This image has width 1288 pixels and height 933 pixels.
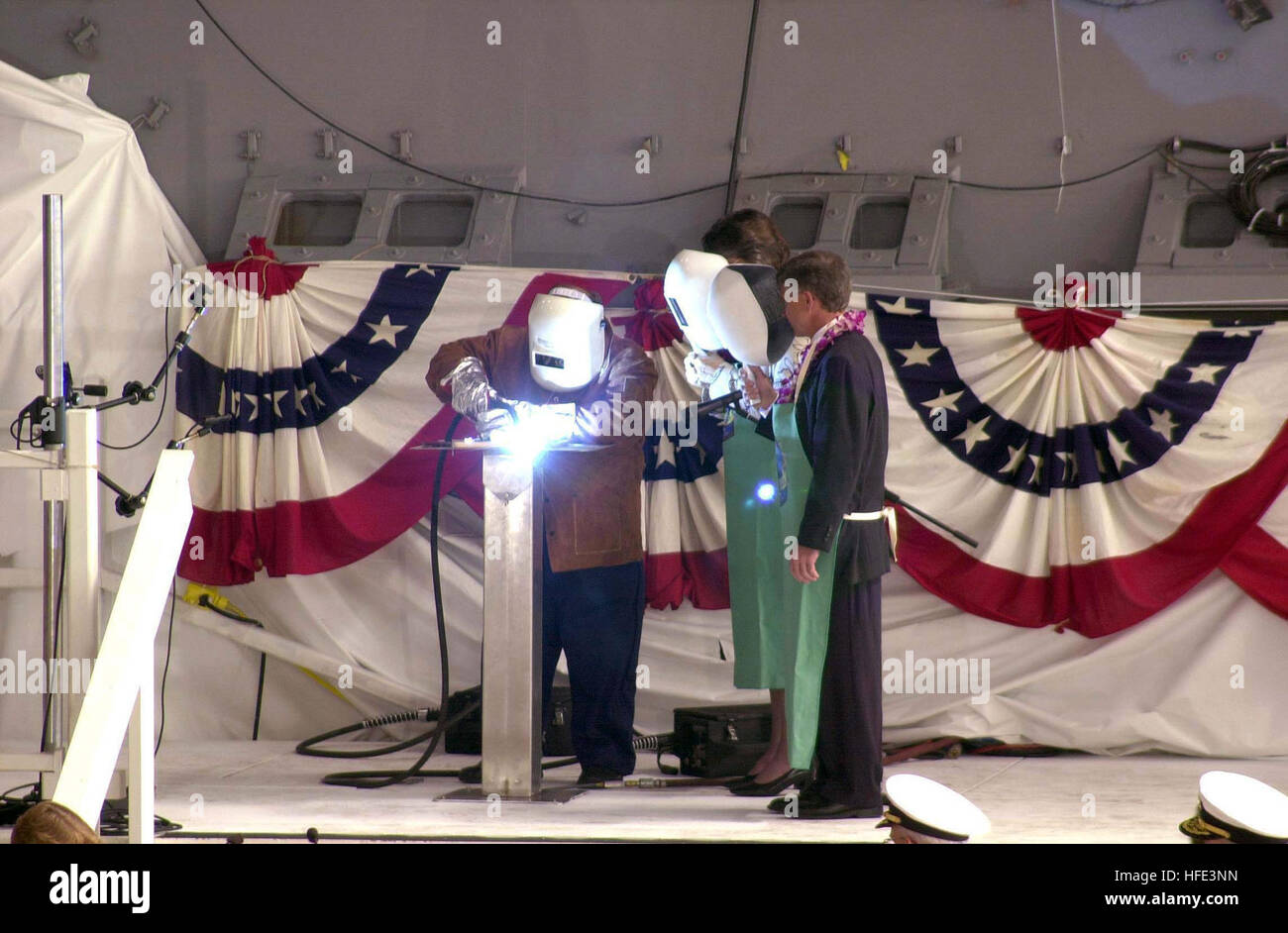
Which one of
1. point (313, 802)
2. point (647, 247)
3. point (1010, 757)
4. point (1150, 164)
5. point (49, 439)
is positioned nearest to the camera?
point (49, 439)

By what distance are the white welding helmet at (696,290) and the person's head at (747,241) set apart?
12 centimetres

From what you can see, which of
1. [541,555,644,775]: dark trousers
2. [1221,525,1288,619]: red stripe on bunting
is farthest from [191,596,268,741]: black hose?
[1221,525,1288,619]: red stripe on bunting

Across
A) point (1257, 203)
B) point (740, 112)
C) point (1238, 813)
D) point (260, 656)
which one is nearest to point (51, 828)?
point (1238, 813)

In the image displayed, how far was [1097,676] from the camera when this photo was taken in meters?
4.70

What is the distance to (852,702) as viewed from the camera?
3.52m

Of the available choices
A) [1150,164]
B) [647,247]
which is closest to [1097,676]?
[1150,164]

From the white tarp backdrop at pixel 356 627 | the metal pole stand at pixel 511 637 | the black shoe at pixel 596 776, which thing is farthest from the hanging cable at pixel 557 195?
the black shoe at pixel 596 776

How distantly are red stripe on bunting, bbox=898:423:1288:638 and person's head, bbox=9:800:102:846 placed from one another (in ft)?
11.4

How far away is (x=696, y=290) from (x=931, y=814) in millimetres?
2129

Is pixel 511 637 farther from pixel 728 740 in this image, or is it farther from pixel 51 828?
pixel 51 828

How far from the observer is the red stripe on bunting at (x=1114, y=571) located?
450 centimetres

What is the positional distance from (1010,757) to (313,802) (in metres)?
2.35
